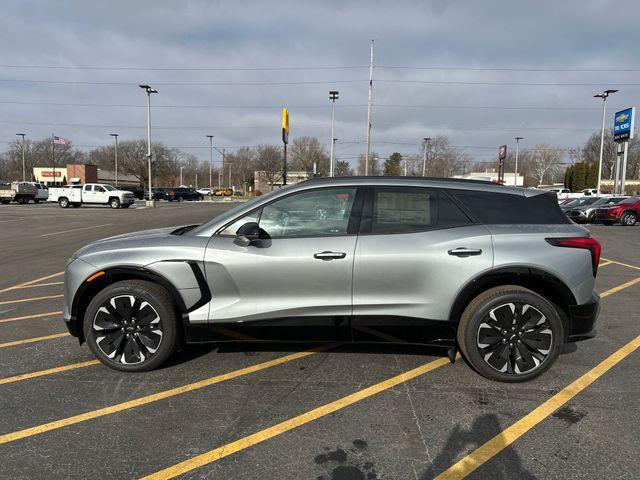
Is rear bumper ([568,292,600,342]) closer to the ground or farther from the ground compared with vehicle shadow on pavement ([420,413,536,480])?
farther from the ground

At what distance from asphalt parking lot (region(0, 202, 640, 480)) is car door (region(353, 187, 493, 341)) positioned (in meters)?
0.63

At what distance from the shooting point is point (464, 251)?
3627mm

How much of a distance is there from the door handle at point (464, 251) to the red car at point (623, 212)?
2141 cm

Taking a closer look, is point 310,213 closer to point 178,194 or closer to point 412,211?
point 412,211

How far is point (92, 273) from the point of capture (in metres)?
3.76

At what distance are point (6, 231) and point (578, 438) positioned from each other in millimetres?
18769

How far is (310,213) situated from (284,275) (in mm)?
598

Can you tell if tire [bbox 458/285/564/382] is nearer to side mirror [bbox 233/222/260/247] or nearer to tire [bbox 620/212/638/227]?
side mirror [bbox 233/222/260/247]

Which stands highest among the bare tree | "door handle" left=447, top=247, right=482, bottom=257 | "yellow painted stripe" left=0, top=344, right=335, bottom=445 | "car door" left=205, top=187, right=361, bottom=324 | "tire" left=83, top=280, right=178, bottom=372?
the bare tree

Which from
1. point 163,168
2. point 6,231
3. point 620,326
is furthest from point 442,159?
point 620,326

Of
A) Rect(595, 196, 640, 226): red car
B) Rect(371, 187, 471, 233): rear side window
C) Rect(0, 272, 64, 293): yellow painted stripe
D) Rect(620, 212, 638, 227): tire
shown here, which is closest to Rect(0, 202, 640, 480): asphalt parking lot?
Rect(371, 187, 471, 233): rear side window

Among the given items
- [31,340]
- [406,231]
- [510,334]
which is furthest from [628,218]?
[31,340]

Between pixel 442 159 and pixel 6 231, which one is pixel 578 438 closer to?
pixel 6 231

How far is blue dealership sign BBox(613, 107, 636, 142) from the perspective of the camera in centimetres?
3822
